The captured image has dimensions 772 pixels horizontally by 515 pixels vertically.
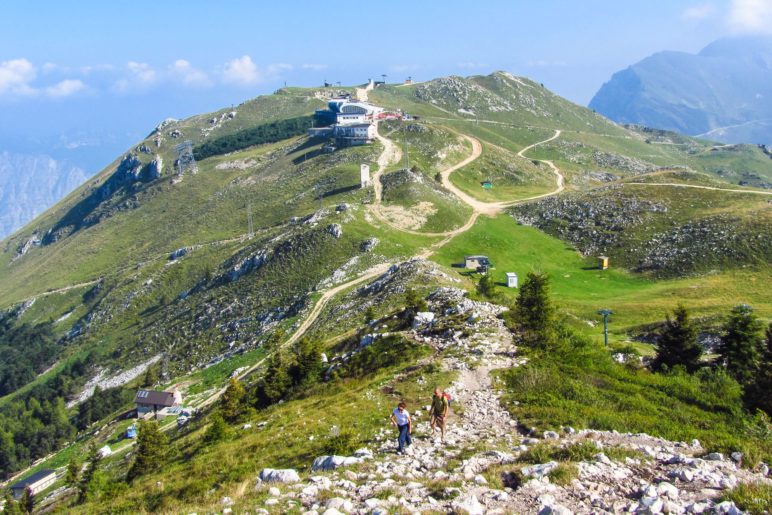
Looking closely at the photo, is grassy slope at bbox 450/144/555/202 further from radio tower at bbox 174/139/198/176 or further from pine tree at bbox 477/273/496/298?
radio tower at bbox 174/139/198/176

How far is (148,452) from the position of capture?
35312 millimetres

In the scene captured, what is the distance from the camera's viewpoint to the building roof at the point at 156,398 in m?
62.1

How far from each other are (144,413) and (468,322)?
163 ft

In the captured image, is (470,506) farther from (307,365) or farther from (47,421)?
(47,421)

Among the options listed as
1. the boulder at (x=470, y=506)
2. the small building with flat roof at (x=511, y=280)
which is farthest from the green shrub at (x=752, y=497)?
the small building with flat roof at (x=511, y=280)

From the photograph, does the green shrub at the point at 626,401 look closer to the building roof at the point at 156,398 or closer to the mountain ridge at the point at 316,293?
the mountain ridge at the point at 316,293

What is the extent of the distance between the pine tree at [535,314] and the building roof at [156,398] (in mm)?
47374

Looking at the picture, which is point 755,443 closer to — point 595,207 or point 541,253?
point 541,253

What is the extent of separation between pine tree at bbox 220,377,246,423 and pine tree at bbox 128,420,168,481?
4.74 meters

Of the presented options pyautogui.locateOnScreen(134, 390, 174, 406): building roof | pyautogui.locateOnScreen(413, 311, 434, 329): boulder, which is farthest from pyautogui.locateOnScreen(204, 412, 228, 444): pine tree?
pyautogui.locateOnScreen(134, 390, 174, 406): building roof

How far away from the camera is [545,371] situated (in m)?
24.7

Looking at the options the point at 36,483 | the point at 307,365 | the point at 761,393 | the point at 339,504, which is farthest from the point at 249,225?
the point at 339,504

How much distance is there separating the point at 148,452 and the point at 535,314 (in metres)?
28.4

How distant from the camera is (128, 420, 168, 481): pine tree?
3381cm
